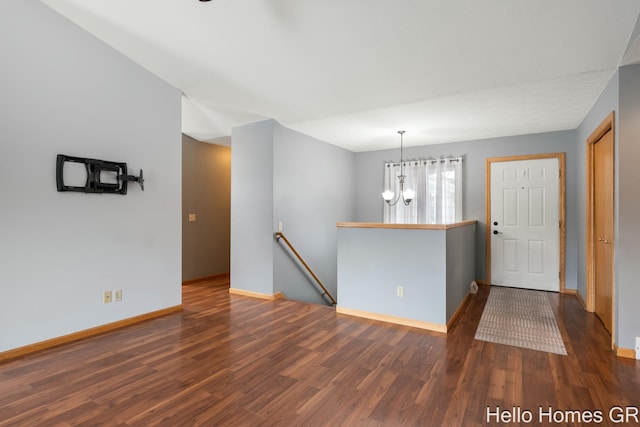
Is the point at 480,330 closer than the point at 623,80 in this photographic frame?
No

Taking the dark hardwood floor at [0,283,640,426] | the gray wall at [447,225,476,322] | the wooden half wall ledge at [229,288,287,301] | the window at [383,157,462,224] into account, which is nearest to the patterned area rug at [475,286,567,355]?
the dark hardwood floor at [0,283,640,426]

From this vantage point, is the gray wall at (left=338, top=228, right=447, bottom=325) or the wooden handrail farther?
the wooden handrail

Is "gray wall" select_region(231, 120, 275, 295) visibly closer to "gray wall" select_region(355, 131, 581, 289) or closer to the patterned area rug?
"gray wall" select_region(355, 131, 581, 289)

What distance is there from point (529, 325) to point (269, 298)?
3.16 m

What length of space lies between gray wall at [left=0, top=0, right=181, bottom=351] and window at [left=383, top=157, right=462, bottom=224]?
404 cm

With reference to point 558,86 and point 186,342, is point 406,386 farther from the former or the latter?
point 558,86

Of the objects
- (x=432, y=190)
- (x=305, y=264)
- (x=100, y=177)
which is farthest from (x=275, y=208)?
(x=432, y=190)

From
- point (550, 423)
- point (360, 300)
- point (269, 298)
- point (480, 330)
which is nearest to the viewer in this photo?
point (550, 423)

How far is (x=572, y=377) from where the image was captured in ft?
7.70

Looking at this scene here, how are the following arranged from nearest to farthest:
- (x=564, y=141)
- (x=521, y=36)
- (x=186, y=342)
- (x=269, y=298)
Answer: (x=521, y=36)
(x=186, y=342)
(x=269, y=298)
(x=564, y=141)

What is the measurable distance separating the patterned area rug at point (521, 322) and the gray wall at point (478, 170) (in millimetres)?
836

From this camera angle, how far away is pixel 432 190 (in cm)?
577

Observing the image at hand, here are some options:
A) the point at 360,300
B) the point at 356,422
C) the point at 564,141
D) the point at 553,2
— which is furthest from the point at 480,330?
the point at 564,141

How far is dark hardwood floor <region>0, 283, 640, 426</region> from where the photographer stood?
6.36ft
